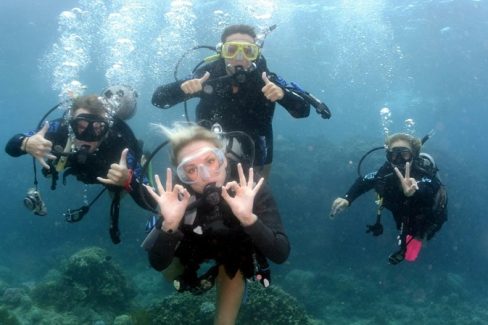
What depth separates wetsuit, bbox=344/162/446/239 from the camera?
6.59m

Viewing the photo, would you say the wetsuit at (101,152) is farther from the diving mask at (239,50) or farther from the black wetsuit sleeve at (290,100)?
the black wetsuit sleeve at (290,100)

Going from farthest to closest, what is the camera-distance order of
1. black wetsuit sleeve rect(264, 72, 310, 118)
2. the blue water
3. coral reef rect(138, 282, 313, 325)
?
the blue water
coral reef rect(138, 282, 313, 325)
black wetsuit sleeve rect(264, 72, 310, 118)

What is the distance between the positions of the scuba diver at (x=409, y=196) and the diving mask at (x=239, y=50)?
3038 millimetres

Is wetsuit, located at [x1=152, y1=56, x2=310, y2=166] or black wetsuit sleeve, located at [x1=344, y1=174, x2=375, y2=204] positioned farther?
black wetsuit sleeve, located at [x1=344, y1=174, x2=375, y2=204]

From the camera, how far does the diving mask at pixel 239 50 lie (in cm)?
563

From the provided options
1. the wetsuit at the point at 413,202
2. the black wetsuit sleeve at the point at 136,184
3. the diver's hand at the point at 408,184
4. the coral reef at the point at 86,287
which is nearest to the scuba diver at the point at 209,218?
the black wetsuit sleeve at the point at 136,184

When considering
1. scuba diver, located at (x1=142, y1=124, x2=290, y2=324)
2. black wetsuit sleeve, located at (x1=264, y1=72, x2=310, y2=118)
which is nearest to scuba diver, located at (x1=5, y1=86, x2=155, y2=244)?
scuba diver, located at (x1=142, y1=124, x2=290, y2=324)

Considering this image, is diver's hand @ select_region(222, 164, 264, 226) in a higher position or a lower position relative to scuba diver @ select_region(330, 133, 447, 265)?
higher

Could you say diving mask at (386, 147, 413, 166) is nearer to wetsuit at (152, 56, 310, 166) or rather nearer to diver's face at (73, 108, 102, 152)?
wetsuit at (152, 56, 310, 166)

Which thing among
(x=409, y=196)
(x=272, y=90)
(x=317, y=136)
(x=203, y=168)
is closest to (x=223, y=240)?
(x=203, y=168)

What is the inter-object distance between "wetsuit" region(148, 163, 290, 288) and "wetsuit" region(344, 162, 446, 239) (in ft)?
11.7

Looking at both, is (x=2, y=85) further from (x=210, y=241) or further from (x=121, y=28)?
(x=210, y=241)

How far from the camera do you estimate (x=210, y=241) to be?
13.1ft

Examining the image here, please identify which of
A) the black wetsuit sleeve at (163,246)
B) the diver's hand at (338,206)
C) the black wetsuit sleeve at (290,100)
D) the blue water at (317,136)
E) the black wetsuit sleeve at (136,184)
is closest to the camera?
the black wetsuit sleeve at (163,246)
